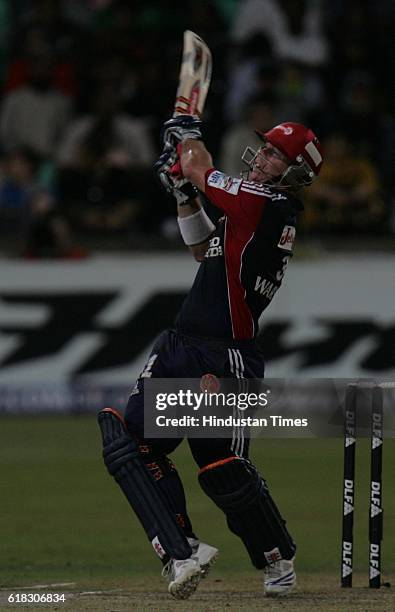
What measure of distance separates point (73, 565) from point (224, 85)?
25.5 ft

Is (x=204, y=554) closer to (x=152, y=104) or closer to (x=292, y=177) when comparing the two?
(x=292, y=177)

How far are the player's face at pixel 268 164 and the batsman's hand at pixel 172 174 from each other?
12.7 inches

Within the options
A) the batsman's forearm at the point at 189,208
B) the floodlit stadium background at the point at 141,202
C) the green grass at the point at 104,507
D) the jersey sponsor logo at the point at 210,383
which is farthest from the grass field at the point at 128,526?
the batsman's forearm at the point at 189,208

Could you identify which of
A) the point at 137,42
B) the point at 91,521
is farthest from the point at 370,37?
the point at 91,521

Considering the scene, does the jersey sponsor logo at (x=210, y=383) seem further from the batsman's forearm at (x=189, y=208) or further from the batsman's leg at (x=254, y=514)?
the batsman's forearm at (x=189, y=208)

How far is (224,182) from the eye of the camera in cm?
628

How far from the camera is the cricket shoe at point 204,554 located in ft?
20.9

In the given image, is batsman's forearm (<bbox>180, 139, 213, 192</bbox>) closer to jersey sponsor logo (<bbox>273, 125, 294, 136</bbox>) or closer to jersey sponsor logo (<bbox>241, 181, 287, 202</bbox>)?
jersey sponsor logo (<bbox>241, 181, 287, 202</bbox>)

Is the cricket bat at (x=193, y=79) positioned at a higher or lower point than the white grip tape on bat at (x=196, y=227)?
higher

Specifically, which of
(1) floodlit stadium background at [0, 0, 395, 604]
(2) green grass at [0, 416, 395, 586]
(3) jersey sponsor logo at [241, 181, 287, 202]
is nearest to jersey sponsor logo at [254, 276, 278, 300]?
(3) jersey sponsor logo at [241, 181, 287, 202]

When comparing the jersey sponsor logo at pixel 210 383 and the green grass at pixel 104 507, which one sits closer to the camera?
the jersey sponsor logo at pixel 210 383

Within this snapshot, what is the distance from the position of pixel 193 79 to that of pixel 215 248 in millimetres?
1113

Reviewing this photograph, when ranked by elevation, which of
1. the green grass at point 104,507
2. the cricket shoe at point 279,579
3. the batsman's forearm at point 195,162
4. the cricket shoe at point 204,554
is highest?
the batsman's forearm at point 195,162

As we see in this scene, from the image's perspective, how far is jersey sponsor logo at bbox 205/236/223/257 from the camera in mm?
6473
